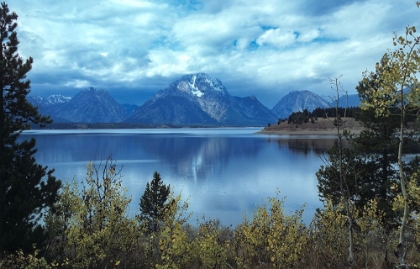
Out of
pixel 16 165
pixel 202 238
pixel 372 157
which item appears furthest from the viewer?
pixel 372 157

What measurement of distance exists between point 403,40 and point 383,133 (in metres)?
17.7

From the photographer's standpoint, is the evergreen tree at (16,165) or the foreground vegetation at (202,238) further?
the evergreen tree at (16,165)

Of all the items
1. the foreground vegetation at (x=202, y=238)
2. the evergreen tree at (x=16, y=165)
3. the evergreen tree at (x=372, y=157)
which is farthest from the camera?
the evergreen tree at (x=372, y=157)

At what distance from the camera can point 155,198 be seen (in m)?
28.7

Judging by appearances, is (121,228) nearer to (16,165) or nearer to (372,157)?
(16,165)

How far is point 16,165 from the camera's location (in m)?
14.4

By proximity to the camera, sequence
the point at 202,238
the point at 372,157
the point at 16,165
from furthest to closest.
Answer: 1. the point at 372,157
2. the point at 16,165
3. the point at 202,238

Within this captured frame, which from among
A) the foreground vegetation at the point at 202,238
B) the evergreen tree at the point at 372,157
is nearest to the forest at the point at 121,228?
the foreground vegetation at the point at 202,238

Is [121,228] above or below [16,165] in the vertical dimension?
below

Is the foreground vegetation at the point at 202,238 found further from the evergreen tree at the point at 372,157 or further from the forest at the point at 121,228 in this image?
the evergreen tree at the point at 372,157

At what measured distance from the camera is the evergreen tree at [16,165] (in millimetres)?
13383

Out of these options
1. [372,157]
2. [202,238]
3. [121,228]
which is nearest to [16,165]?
[121,228]

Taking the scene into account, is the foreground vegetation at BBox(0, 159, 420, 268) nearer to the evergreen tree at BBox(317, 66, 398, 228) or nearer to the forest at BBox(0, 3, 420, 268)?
the forest at BBox(0, 3, 420, 268)

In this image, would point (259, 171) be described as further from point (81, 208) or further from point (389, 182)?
point (81, 208)
